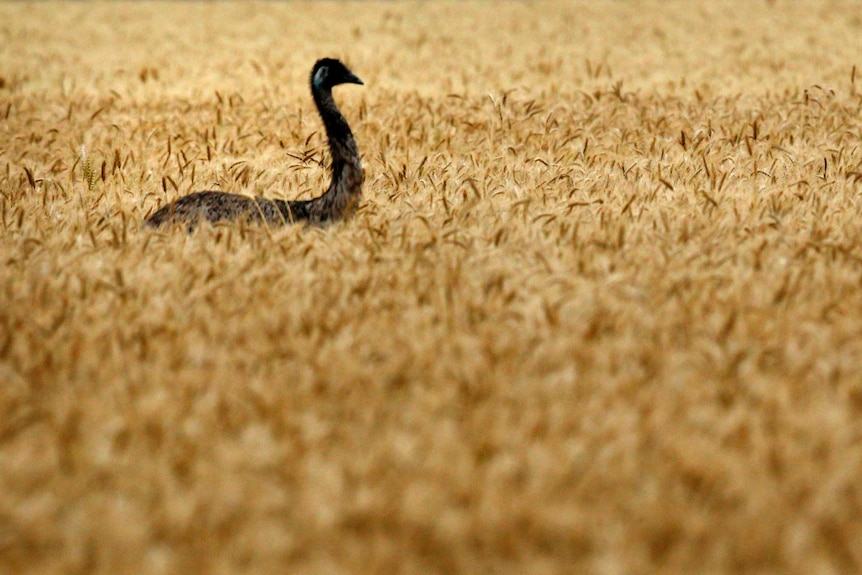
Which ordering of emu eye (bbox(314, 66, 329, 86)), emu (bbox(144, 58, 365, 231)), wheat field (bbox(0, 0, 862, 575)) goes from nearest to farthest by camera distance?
wheat field (bbox(0, 0, 862, 575)) → emu (bbox(144, 58, 365, 231)) → emu eye (bbox(314, 66, 329, 86))

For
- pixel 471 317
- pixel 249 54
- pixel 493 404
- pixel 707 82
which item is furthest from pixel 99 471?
pixel 249 54

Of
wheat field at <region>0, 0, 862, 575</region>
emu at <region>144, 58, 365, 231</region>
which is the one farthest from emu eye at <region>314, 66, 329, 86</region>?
wheat field at <region>0, 0, 862, 575</region>

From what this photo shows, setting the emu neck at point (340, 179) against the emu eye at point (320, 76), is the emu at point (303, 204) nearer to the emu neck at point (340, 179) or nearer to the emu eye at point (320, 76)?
the emu neck at point (340, 179)

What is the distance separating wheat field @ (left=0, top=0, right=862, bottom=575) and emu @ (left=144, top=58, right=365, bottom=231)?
6.3 inches

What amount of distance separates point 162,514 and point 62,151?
23.7ft

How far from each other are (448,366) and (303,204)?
2.65 metres

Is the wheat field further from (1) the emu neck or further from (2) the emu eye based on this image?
(2) the emu eye

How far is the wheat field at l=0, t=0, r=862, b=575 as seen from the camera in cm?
275

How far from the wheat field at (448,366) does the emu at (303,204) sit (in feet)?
0.52

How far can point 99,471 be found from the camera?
3074mm

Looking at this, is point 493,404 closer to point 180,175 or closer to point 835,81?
point 180,175

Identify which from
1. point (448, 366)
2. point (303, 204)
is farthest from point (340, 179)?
point (448, 366)

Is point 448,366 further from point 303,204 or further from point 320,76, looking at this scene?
point 320,76

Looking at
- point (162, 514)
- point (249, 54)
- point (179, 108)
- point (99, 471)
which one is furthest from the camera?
point (249, 54)
